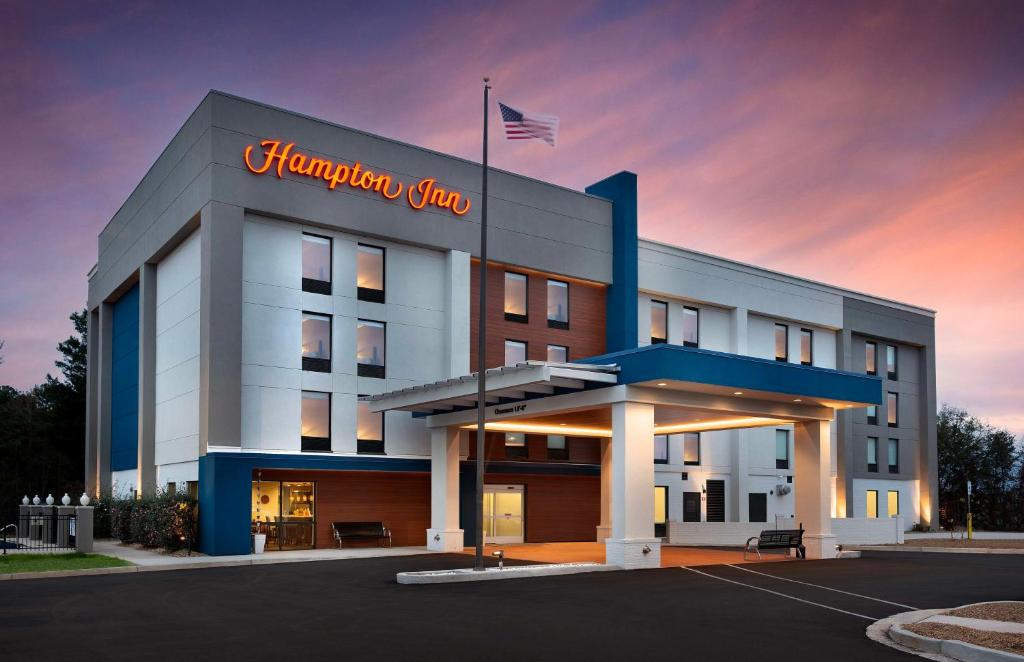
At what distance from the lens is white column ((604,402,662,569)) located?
26.2 meters

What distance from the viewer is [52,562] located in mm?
26750

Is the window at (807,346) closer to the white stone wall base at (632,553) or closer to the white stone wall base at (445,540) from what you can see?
the white stone wall base at (445,540)

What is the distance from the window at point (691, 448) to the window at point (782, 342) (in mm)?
7236

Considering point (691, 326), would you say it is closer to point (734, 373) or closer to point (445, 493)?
point (445, 493)

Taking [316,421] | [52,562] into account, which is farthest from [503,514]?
[52,562]

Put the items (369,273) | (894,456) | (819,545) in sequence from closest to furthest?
(819,545) < (369,273) < (894,456)

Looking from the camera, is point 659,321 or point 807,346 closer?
point 659,321

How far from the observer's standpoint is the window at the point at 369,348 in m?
35.6

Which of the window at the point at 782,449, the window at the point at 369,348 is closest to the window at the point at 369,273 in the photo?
the window at the point at 369,348

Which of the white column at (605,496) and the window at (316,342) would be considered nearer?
the window at (316,342)

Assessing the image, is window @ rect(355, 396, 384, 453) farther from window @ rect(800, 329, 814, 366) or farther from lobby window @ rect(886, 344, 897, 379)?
lobby window @ rect(886, 344, 897, 379)

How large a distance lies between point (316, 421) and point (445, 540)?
618 cm

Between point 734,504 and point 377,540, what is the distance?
20.4m

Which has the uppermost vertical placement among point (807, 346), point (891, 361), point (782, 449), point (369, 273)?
point (369, 273)
